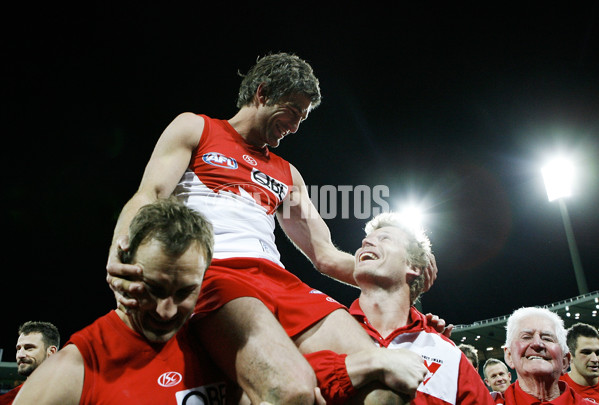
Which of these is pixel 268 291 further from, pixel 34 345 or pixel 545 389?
pixel 34 345

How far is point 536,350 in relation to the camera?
3.54 m

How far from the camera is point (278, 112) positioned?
10.3 feet

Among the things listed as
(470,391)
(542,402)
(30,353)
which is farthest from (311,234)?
(30,353)

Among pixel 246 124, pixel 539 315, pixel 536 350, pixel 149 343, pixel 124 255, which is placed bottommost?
pixel 149 343

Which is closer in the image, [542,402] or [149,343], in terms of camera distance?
[149,343]

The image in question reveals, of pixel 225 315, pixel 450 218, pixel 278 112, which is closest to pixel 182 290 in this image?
pixel 225 315

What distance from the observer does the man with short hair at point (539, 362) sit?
11.3ft

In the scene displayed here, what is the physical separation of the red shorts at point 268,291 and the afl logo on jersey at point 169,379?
0.31 m

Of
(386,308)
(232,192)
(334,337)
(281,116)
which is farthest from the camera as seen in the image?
(386,308)

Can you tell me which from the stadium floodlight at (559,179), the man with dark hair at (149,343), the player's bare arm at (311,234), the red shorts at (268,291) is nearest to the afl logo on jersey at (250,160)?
the player's bare arm at (311,234)

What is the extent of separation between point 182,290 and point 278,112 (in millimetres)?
1694

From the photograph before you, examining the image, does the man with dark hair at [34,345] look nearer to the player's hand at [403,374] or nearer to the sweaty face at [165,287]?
the sweaty face at [165,287]

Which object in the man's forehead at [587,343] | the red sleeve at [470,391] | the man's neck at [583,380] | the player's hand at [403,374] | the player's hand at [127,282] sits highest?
the man's forehead at [587,343]

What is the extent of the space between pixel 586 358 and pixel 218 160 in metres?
5.72
